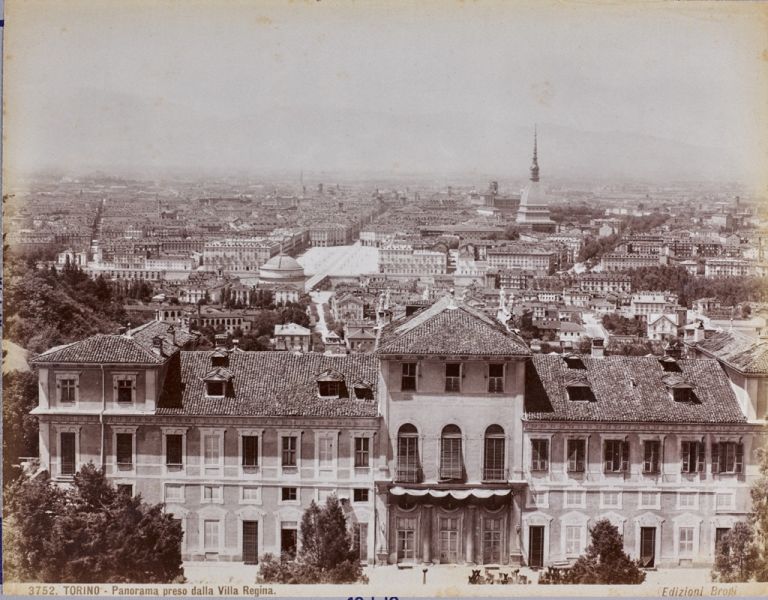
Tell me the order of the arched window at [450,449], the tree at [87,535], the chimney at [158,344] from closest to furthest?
the tree at [87,535]
the arched window at [450,449]
the chimney at [158,344]

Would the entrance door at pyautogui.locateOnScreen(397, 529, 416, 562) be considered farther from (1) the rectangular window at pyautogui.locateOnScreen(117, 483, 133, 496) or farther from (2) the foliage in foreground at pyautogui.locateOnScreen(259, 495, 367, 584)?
(1) the rectangular window at pyautogui.locateOnScreen(117, 483, 133, 496)

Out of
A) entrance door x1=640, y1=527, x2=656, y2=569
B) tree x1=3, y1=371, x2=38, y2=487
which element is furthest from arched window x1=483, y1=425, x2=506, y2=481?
tree x1=3, y1=371, x2=38, y2=487

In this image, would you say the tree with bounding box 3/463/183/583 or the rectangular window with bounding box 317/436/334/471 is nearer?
the tree with bounding box 3/463/183/583

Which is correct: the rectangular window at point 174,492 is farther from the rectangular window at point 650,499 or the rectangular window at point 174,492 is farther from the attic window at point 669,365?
the attic window at point 669,365

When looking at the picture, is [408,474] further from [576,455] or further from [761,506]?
[761,506]

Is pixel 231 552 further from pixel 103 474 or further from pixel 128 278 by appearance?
pixel 128 278

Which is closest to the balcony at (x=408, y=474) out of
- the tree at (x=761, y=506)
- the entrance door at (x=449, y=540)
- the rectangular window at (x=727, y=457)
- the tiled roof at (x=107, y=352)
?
the entrance door at (x=449, y=540)
